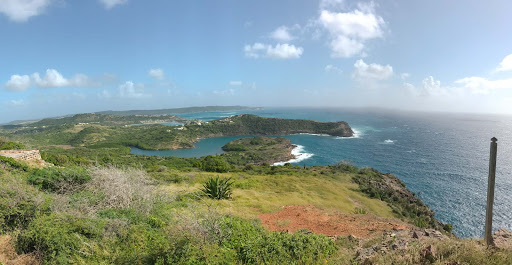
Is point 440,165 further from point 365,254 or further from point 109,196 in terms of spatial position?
point 109,196

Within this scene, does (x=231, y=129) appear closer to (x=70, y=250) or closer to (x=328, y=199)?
(x=328, y=199)

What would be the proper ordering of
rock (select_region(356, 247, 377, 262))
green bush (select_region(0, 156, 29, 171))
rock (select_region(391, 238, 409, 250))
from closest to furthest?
rock (select_region(356, 247, 377, 262)) < rock (select_region(391, 238, 409, 250)) < green bush (select_region(0, 156, 29, 171))

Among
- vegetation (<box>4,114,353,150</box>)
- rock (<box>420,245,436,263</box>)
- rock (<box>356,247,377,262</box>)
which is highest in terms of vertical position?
rock (<box>420,245,436,263</box>)

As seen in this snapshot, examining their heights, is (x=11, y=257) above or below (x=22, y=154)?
below

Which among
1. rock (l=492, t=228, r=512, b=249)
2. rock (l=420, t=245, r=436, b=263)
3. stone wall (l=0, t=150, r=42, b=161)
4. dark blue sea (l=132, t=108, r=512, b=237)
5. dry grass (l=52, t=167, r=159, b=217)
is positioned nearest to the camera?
rock (l=420, t=245, r=436, b=263)

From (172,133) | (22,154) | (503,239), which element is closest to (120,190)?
(503,239)

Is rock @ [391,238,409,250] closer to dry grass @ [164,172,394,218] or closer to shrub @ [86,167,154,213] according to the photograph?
dry grass @ [164,172,394,218]

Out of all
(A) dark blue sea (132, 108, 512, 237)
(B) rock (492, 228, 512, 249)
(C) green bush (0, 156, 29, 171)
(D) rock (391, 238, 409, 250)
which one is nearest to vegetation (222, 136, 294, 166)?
(A) dark blue sea (132, 108, 512, 237)

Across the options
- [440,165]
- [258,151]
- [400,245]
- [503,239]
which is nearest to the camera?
[503,239]
